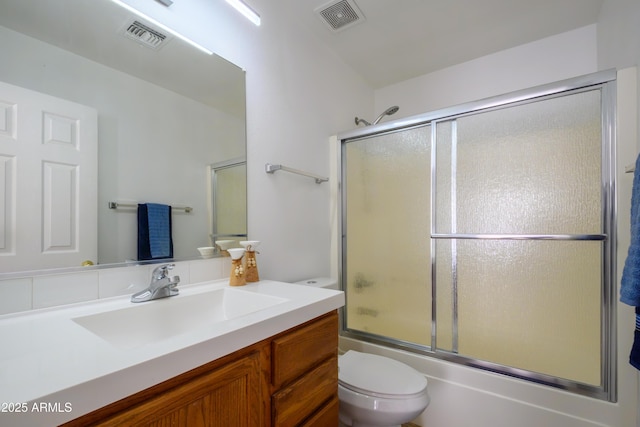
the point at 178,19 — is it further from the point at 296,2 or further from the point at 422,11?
the point at 422,11

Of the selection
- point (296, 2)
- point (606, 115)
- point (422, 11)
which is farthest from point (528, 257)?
point (296, 2)

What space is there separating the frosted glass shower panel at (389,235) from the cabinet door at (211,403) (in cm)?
128

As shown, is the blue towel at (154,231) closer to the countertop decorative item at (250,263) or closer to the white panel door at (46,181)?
the white panel door at (46,181)

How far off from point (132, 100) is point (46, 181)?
0.40m

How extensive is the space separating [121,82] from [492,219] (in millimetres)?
1804

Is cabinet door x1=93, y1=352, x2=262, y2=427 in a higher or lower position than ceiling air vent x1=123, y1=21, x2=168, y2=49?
lower

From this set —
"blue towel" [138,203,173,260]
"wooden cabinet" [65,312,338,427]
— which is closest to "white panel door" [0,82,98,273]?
"blue towel" [138,203,173,260]

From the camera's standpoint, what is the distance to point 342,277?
6.50 feet

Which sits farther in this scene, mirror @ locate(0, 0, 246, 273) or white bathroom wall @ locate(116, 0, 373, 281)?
white bathroom wall @ locate(116, 0, 373, 281)

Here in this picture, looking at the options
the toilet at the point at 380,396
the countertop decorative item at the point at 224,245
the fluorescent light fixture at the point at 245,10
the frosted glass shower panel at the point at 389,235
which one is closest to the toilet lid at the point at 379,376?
the toilet at the point at 380,396

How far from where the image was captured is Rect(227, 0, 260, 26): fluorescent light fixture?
1.22 meters

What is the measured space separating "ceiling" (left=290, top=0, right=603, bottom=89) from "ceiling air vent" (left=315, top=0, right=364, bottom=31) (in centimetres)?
3

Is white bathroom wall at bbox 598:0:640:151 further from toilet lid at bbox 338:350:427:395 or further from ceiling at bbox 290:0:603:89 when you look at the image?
toilet lid at bbox 338:350:427:395

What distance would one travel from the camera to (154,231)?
104 cm
